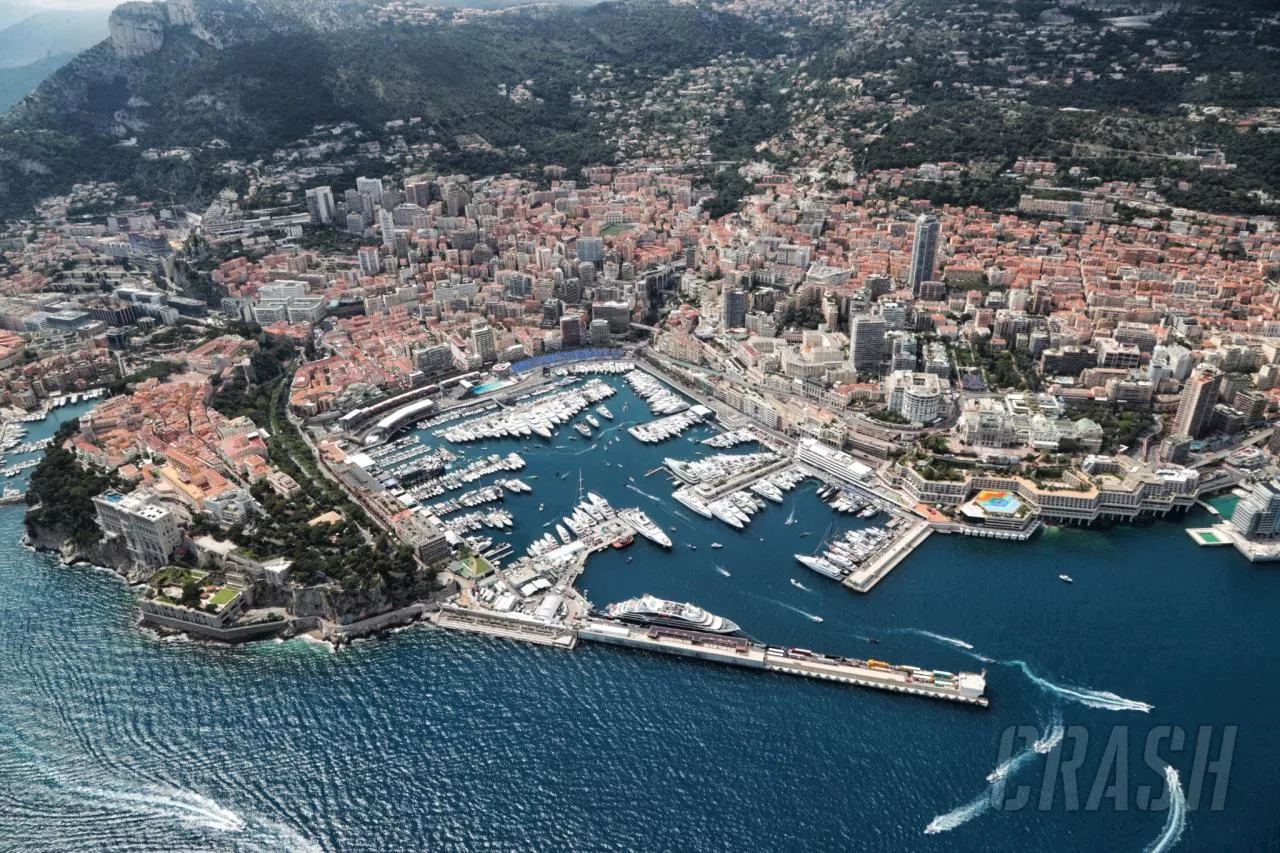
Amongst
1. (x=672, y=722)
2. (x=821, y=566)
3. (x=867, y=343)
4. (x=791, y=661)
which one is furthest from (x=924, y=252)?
(x=672, y=722)

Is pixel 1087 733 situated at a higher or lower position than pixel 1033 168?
lower

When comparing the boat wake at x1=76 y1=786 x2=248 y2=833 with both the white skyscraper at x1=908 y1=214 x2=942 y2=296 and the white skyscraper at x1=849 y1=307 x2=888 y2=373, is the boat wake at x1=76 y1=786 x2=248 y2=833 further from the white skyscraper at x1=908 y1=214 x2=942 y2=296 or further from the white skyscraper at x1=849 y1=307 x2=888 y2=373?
the white skyscraper at x1=908 y1=214 x2=942 y2=296

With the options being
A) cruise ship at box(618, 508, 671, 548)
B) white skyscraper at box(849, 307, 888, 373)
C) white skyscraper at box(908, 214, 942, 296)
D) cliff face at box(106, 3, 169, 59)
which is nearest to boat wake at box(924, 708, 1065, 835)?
cruise ship at box(618, 508, 671, 548)

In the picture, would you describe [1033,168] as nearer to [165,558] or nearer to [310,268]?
[310,268]

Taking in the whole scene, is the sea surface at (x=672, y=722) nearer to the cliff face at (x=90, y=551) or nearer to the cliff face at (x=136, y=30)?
the cliff face at (x=90, y=551)

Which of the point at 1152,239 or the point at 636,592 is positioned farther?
the point at 1152,239

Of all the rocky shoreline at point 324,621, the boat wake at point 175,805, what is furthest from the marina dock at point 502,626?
the boat wake at point 175,805

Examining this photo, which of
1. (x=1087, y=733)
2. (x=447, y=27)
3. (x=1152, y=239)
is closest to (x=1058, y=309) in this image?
(x=1152, y=239)
